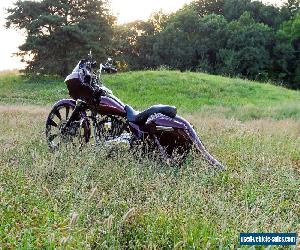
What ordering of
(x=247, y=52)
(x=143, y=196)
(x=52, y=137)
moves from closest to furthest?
(x=143, y=196)
(x=52, y=137)
(x=247, y=52)

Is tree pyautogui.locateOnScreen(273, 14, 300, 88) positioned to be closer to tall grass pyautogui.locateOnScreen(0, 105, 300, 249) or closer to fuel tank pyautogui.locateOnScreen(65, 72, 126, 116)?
fuel tank pyautogui.locateOnScreen(65, 72, 126, 116)

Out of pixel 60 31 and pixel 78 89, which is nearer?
pixel 78 89

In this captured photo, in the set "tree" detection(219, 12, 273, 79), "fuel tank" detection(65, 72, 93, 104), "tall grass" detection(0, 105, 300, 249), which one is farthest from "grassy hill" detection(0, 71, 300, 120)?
"tree" detection(219, 12, 273, 79)

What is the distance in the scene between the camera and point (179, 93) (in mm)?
22000

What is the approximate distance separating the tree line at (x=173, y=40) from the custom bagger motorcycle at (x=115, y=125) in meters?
25.3

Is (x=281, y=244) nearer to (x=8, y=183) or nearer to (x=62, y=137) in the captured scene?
(x=8, y=183)

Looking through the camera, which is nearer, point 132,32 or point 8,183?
point 8,183

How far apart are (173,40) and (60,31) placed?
580 inches

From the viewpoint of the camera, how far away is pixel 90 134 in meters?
6.88

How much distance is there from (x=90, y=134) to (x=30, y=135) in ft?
5.49

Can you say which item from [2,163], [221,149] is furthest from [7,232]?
[221,149]

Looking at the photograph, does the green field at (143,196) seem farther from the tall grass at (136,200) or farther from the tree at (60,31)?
the tree at (60,31)

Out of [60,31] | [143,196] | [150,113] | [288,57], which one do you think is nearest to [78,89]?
[150,113]

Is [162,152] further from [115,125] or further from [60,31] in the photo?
[60,31]
